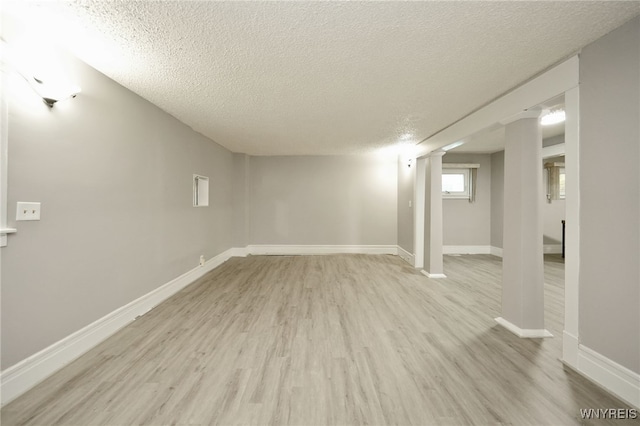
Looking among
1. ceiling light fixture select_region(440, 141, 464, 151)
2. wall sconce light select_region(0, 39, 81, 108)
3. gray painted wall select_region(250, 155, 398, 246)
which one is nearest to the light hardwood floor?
wall sconce light select_region(0, 39, 81, 108)

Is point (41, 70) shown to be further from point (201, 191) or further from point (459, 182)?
point (459, 182)

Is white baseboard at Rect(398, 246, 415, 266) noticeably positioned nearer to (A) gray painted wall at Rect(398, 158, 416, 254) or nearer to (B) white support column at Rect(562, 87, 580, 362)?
(A) gray painted wall at Rect(398, 158, 416, 254)

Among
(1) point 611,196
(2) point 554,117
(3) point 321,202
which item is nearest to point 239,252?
(3) point 321,202

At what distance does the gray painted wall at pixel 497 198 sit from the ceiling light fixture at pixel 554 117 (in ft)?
7.34

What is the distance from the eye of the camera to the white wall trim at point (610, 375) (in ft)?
5.33

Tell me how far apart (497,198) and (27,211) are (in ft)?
26.1

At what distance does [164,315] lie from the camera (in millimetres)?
2928

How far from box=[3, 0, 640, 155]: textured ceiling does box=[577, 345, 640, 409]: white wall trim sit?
221 centimetres

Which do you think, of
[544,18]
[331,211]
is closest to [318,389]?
[544,18]

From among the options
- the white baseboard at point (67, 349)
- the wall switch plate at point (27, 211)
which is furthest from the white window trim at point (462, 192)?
the wall switch plate at point (27, 211)

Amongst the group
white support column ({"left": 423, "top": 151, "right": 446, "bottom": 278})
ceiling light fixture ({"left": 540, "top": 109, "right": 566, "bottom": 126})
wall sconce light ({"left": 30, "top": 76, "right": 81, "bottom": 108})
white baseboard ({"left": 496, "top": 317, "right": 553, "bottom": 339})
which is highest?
ceiling light fixture ({"left": 540, "top": 109, "right": 566, "bottom": 126})

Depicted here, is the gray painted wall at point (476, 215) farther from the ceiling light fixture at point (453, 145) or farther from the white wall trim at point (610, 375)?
the white wall trim at point (610, 375)

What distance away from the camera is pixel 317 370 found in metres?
1.95

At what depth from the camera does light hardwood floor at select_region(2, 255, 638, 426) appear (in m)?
1.55
